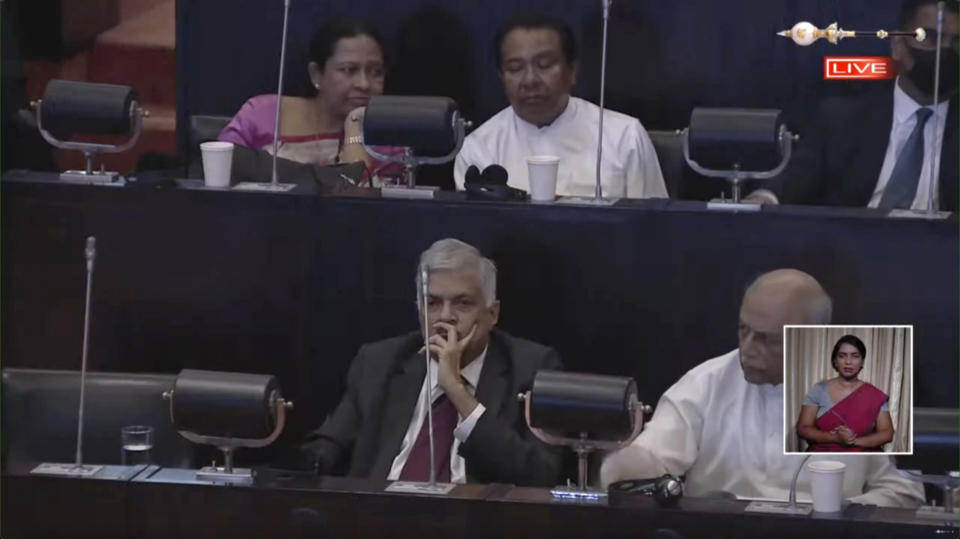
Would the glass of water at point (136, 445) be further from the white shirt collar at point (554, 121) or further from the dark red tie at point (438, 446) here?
the white shirt collar at point (554, 121)

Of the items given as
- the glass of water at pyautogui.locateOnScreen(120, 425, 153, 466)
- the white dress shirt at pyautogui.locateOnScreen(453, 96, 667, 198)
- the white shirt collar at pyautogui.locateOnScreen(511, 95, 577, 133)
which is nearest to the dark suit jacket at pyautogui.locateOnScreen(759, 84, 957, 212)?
the white dress shirt at pyautogui.locateOnScreen(453, 96, 667, 198)

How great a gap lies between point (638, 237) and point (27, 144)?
1951 mm

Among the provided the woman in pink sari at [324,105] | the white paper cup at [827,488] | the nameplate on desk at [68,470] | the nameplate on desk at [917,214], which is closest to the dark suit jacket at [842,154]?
the nameplate on desk at [917,214]

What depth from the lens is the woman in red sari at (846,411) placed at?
3.34m

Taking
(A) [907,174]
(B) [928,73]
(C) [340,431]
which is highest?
(B) [928,73]

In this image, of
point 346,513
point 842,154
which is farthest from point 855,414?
point 842,154

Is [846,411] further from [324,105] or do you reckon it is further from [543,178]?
[324,105]

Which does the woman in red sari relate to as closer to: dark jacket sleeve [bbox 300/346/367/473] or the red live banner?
dark jacket sleeve [bbox 300/346/367/473]

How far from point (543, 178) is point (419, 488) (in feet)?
3.05

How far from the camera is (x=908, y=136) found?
482 centimetres

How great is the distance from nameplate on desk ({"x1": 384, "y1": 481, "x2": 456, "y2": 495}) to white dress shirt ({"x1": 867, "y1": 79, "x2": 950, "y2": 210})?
5.20 feet

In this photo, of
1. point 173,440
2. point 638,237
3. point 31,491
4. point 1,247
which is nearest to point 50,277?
point 1,247

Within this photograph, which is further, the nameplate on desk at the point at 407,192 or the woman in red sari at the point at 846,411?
the nameplate on desk at the point at 407,192

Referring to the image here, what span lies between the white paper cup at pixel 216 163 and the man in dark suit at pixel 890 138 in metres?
1.21
